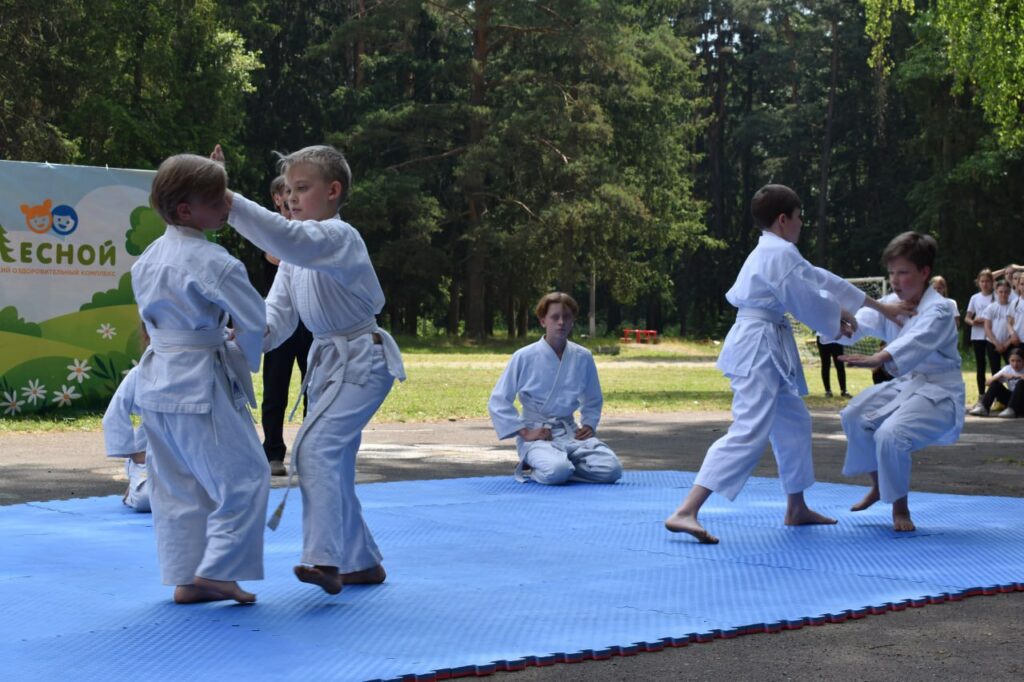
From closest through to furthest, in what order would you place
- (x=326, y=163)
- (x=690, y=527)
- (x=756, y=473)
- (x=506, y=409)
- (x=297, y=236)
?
(x=297, y=236)
(x=326, y=163)
(x=690, y=527)
(x=506, y=409)
(x=756, y=473)

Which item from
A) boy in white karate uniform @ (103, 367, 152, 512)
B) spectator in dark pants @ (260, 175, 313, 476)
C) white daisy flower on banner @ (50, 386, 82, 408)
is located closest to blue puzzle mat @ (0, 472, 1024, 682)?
boy in white karate uniform @ (103, 367, 152, 512)

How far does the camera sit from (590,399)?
897 centimetres

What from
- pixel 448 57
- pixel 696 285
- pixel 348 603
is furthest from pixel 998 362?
pixel 696 285

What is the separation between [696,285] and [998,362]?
148ft

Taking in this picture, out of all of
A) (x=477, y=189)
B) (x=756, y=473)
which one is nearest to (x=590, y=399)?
(x=756, y=473)

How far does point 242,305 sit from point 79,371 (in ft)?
29.4

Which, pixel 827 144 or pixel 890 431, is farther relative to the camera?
pixel 827 144

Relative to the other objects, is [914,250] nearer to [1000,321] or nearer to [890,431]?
[890,431]

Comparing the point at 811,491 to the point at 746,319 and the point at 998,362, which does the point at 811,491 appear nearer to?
the point at 746,319

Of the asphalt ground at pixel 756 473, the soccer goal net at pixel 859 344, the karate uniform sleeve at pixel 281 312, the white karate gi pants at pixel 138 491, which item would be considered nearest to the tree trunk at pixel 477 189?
the soccer goal net at pixel 859 344

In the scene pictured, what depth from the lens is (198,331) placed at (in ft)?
15.1

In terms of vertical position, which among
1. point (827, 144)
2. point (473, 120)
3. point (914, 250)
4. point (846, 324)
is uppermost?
point (827, 144)

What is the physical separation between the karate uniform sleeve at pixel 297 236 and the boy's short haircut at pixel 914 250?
319 centimetres

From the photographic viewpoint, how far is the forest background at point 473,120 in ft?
116
